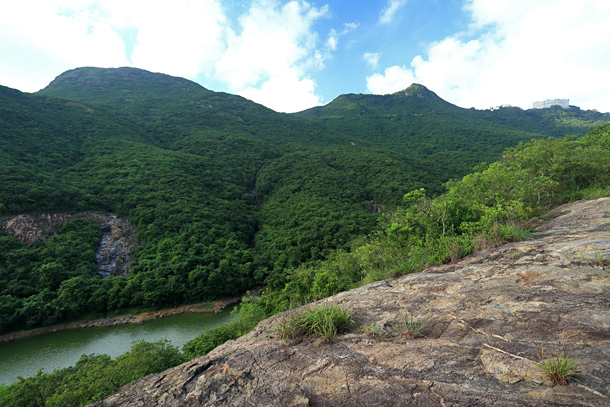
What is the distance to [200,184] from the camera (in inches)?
2488

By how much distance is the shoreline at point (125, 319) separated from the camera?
91.0ft

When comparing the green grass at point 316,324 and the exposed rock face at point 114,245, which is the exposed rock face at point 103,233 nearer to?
the exposed rock face at point 114,245

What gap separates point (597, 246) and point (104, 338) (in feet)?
125

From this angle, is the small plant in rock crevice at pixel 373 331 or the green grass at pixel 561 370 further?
the small plant in rock crevice at pixel 373 331

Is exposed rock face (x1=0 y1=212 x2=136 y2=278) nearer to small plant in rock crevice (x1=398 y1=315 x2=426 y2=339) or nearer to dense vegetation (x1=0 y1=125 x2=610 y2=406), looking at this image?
dense vegetation (x1=0 y1=125 x2=610 y2=406)

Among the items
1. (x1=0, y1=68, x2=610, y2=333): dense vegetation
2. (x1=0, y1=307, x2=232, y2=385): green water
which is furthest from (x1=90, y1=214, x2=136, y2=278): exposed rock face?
(x1=0, y1=307, x2=232, y2=385): green water

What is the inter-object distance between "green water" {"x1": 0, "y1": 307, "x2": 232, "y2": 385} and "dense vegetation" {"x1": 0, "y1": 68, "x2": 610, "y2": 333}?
9.60 feet

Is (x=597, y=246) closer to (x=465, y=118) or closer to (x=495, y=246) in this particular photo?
(x=495, y=246)

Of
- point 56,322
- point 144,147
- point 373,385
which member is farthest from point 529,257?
point 144,147

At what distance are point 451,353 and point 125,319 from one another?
3864cm

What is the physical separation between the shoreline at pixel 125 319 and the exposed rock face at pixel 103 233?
27.9 ft

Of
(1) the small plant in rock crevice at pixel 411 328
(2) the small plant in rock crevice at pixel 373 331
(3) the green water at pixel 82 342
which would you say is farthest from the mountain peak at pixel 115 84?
(1) the small plant in rock crevice at pixel 411 328

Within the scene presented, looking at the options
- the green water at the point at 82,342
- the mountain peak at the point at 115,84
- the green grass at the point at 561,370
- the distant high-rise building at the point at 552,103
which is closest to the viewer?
the green grass at the point at 561,370

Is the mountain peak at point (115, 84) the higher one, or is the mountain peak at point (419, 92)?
Answer: the mountain peak at point (115, 84)
